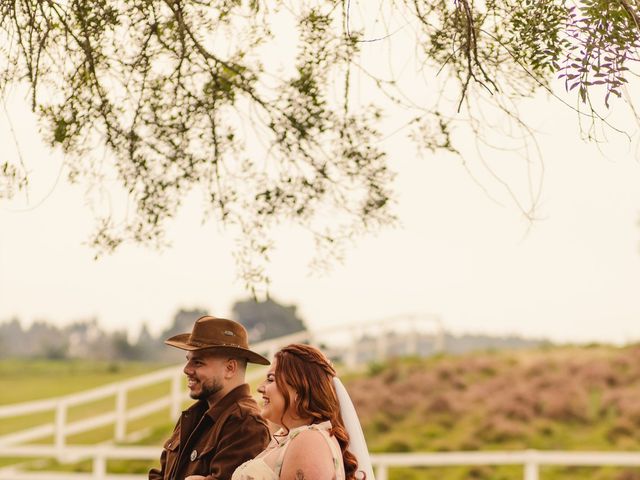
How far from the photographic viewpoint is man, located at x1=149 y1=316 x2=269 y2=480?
17.7 ft

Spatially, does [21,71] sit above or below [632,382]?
above

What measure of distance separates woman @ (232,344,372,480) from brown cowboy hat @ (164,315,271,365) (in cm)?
102

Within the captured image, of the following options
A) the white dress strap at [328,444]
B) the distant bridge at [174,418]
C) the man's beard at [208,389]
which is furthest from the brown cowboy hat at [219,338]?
the distant bridge at [174,418]

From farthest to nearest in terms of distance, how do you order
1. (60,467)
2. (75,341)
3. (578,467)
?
1. (75,341)
2. (60,467)
3. (578,467)

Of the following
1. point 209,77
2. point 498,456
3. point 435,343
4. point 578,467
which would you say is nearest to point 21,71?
point 209,77

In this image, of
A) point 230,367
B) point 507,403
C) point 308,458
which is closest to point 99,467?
point 507,403

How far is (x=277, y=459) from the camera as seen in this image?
174 inches

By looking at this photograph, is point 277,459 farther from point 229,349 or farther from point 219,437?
point 229,349

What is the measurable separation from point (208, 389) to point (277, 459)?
3.79ft

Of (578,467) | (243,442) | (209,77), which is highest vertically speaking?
(209,77)

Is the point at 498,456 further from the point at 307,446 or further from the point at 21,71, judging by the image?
the point at 307,446

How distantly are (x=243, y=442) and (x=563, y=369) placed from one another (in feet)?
60.7

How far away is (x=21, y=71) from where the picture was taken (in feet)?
24.6

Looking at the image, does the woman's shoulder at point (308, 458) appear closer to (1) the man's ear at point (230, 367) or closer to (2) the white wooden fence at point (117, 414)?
(1) the man's ear at point (230, 367)
